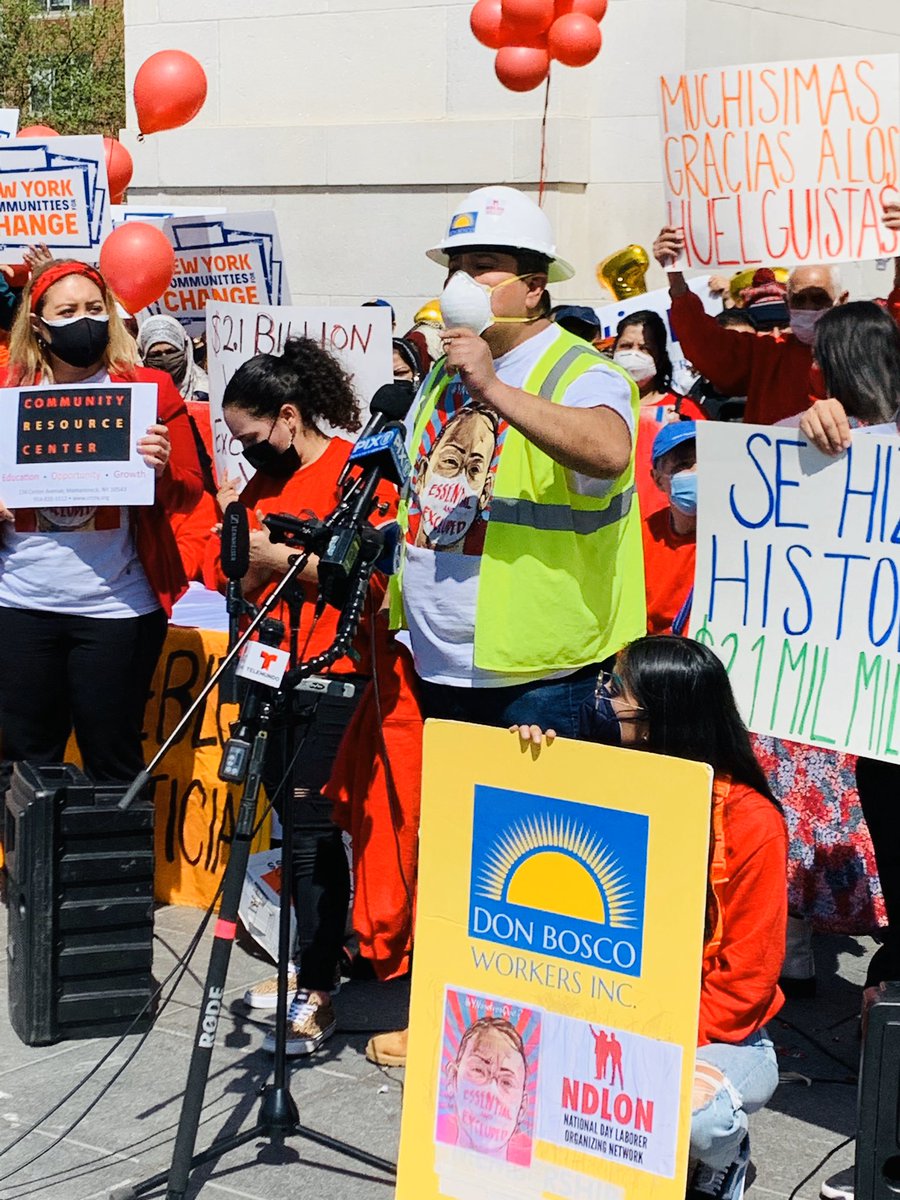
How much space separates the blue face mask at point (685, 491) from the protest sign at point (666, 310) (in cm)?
346

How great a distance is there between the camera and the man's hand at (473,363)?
3.61 m

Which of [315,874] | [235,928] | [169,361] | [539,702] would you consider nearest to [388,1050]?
[315,874]

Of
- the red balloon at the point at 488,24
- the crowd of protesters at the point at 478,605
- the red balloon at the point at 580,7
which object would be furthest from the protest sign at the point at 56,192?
the red balloon at the point at 580,7

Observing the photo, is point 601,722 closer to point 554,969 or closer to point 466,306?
point 554,969

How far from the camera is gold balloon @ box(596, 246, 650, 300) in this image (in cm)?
1005

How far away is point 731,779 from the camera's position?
3.51 metres

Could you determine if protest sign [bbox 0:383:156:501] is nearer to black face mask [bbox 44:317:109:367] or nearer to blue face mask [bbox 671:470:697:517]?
black face mask [bbox 44:317:109:367]

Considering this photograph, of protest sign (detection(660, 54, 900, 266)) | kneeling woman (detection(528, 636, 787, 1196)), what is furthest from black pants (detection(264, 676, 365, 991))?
protest sign (detection(660, 54, 900, 266))

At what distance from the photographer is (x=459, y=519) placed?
4.01m

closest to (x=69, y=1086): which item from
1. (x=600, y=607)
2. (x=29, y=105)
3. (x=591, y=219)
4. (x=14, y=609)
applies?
(x=14, y=609)

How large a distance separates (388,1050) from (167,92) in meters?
5.87

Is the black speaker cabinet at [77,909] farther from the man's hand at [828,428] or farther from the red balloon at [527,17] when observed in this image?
the red balloon at [527,17]

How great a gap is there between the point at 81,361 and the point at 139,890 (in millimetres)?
1572

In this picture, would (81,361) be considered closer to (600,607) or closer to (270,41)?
(600,607)
